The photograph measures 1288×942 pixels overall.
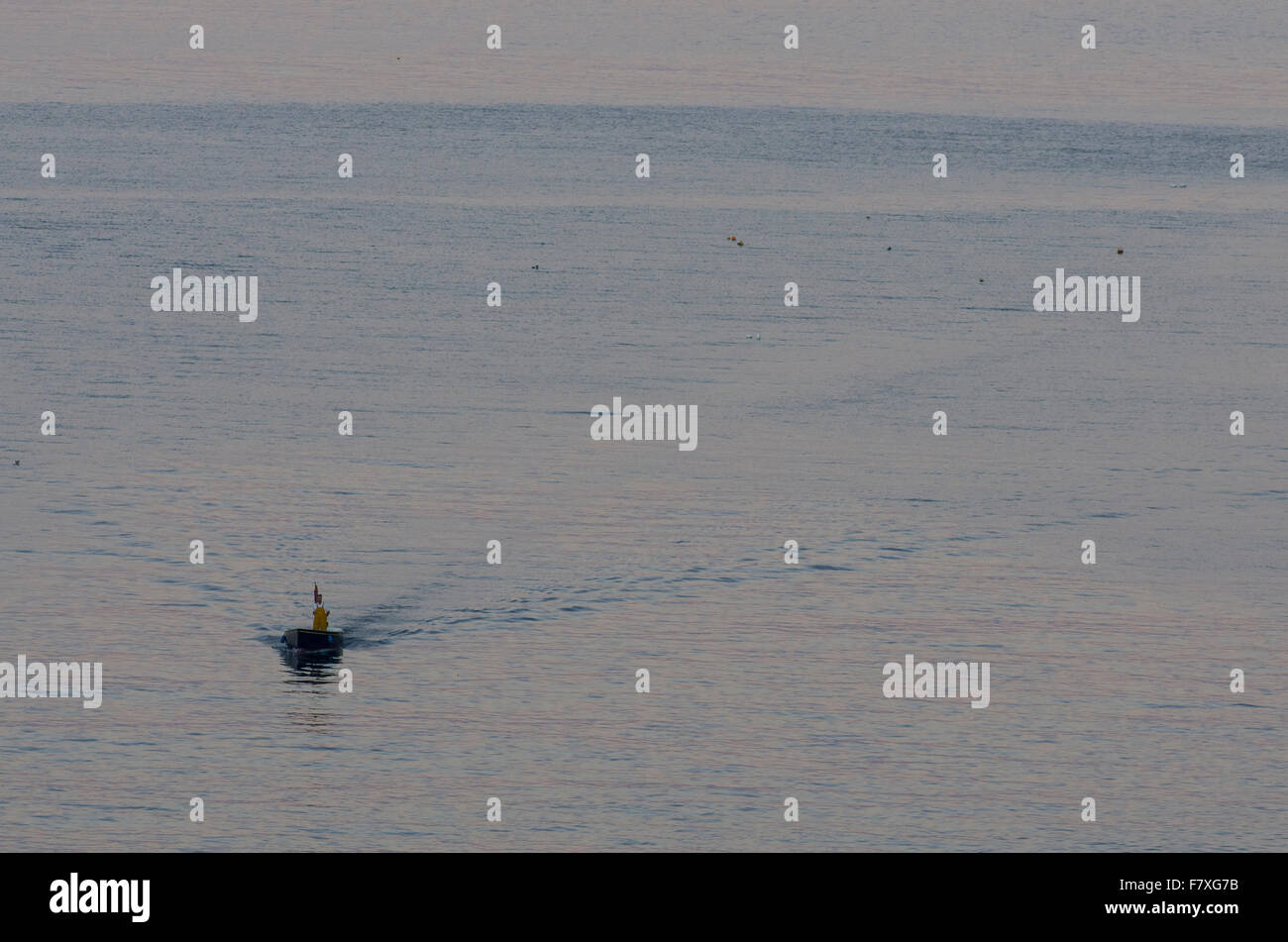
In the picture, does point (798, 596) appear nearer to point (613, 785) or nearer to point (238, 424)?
point (613, 785)

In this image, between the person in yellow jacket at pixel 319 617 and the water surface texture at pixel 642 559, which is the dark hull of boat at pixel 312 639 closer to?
the person in yellow jacket at pixel 319 617

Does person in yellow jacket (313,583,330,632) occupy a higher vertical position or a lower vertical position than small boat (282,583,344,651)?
higher

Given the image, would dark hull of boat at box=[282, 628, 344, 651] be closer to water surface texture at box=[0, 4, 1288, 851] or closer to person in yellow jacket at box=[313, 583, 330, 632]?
person in yellow jacket at box=[313, 583, 330, 632]

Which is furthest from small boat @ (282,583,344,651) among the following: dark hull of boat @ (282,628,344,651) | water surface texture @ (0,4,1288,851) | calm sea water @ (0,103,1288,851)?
calm sea water @ (0,103,1288,851)

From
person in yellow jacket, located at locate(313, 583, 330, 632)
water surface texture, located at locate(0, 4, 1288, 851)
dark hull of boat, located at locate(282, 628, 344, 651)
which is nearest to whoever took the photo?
water surface texture, located at locate(0, 4, 1288, 851)

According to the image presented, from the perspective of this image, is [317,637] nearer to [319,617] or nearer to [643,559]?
[319,617]

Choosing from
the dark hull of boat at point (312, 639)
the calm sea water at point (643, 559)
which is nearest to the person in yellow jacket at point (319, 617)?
the dark hull of boat at point (312, 639)

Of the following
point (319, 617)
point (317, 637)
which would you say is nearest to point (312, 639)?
point (317, 637)
